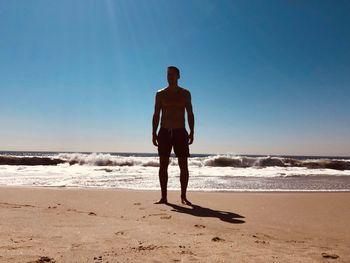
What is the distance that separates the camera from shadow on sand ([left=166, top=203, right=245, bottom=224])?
357 centimetres

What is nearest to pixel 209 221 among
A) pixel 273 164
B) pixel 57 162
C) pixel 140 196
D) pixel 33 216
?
pixel 33 216

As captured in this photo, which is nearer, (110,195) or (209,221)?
(209,221)

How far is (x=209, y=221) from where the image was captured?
3377 millimetres

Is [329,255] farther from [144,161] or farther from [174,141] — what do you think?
[144,161]

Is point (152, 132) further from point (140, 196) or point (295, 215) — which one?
point (295, 215)

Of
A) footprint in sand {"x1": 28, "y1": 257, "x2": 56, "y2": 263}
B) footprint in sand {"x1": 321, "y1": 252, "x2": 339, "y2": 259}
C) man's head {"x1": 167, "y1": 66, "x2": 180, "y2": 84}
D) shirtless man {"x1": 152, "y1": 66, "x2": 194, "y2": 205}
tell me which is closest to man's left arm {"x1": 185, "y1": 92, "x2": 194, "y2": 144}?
shirtless man {"x1": 152, "y1": 66, "x2": 194, "y2": 205}

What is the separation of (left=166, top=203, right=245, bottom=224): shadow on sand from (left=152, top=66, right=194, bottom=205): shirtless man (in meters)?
0.53

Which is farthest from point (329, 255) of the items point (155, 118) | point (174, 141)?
point (155, 118)

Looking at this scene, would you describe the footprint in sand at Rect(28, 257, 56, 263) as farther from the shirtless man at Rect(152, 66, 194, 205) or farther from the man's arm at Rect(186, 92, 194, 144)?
the man's arm at Rect(186, 92, 194, 144)

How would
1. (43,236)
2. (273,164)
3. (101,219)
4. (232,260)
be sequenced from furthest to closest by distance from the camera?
(273,164) < (101,219) < (43,236) < (232,260)

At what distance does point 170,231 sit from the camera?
2.75 metres

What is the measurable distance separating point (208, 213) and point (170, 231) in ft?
4.24

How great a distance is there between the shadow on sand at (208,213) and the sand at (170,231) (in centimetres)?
1

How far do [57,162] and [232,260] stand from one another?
2234cm
